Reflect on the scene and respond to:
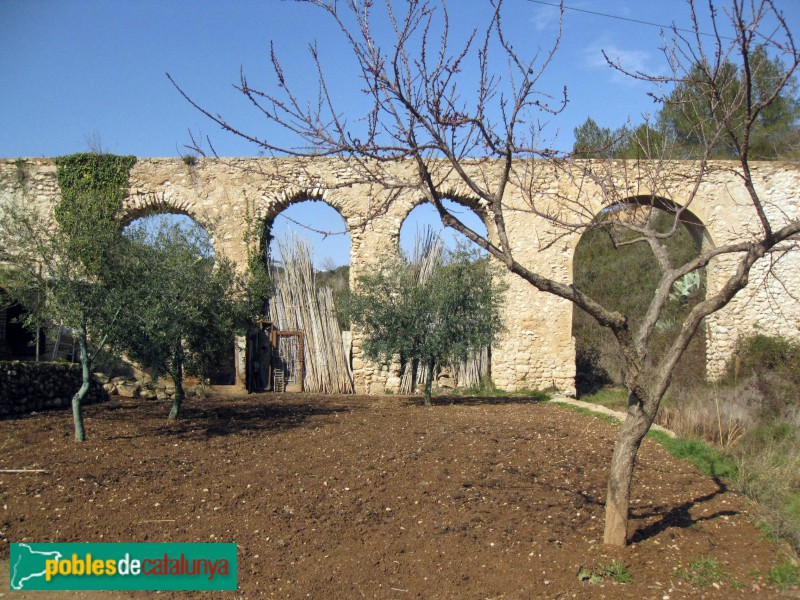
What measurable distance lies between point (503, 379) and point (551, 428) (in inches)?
246

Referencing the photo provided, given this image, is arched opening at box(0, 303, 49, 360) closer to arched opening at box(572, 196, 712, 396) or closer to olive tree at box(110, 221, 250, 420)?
olive tree at box(110, 221, 250, 420)

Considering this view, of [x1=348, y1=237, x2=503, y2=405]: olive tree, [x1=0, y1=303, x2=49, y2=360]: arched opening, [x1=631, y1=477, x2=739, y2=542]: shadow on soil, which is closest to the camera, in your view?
[x1=631, y1=477, x2=739, y2=542]: shadow on soil

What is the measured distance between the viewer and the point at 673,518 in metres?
5.48

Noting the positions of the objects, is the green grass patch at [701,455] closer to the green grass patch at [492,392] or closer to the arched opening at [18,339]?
the green grass patch at [492,392]

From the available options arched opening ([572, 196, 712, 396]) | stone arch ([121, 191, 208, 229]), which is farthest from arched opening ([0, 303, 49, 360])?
arched opening ([572, 196, 712, 396])

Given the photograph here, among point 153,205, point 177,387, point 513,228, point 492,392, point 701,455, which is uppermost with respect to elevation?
point 153,205

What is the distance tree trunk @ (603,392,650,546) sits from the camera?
4.72m

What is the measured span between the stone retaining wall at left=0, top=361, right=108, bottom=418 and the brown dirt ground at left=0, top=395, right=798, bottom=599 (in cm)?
81

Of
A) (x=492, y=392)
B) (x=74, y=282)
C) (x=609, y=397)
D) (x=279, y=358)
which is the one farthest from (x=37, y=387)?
(x=609, y=397)

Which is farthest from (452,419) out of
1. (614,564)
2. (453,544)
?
(614,564)

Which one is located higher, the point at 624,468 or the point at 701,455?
the point at 624,468

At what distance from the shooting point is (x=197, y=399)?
41.2 feet

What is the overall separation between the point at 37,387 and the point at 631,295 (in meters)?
15.2

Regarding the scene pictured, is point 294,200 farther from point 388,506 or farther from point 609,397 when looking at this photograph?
point 388,506
